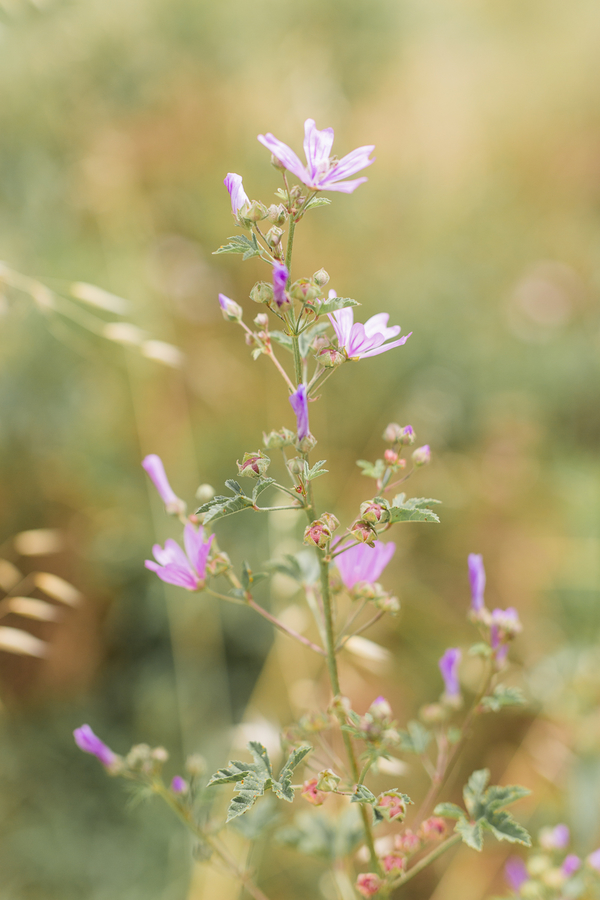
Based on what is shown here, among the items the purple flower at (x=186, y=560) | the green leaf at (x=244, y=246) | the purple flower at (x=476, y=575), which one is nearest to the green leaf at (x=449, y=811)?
the purple flower at (x=476, y=575)

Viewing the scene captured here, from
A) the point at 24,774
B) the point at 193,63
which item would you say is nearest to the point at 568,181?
the point at 193,63

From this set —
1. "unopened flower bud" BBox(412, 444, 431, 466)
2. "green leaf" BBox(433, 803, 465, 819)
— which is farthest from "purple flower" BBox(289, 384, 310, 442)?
"green leaf" BBox(433, 803, 465, 819)

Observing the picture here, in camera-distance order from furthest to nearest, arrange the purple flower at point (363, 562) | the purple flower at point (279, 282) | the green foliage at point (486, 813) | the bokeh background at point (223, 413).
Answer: the bokeh background at point (223, 413) → the purple flower at point (363, 562) → the green foliage at point (486, 813) → the purple flower at point (279, 282)

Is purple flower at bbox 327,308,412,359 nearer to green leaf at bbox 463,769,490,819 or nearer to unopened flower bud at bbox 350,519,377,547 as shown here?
unopened flower bud at bbox 350,519,377,547

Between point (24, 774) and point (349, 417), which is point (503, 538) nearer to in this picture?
point (349, 417)

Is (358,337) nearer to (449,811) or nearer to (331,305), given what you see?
(331,305)

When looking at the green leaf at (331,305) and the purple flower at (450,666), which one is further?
the purple flower at (450,666)

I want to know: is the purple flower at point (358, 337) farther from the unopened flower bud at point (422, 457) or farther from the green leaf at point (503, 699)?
the green leaf at point (503, 699)
